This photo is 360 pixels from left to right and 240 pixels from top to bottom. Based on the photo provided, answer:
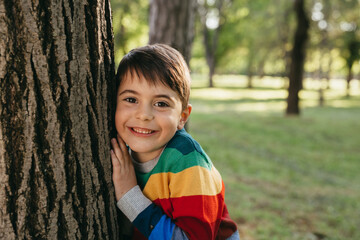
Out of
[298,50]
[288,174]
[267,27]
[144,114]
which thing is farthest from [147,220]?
[267,27]

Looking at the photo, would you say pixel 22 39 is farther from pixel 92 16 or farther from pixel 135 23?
pixel 135 23

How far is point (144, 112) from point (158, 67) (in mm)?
224

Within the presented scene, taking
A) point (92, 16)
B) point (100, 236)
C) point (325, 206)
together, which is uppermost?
point (92, 16)

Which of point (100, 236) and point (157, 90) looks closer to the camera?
point (100, 236)

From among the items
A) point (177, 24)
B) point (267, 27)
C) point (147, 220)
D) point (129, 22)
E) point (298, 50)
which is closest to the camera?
point (147, 220)

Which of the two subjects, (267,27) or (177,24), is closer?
(177,24)

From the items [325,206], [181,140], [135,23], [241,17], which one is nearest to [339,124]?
[325,206]

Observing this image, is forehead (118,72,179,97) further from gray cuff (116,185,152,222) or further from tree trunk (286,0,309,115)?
tree trunk (286,0,309,115)

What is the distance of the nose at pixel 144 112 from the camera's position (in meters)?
1.53

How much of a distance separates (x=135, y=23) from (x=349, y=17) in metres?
16.8

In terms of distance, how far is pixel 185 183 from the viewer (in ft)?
4.71

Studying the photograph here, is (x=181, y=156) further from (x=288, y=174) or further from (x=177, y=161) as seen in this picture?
(x=288, y=174)

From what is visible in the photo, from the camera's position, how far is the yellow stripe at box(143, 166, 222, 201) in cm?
143

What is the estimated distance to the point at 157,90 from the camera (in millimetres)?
1554
